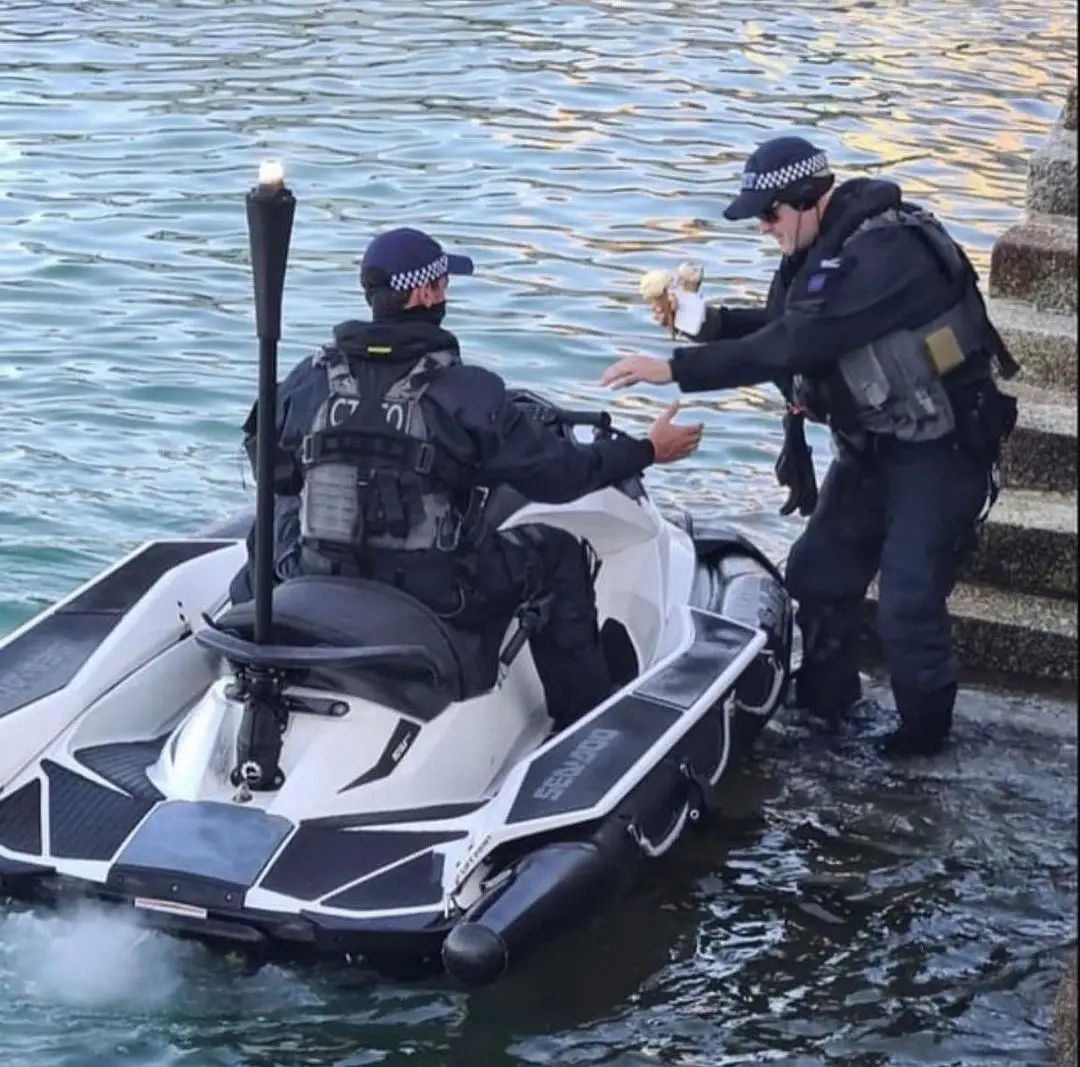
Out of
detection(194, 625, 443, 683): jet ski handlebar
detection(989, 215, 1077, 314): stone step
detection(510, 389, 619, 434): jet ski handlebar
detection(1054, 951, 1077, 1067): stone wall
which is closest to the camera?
detection(1054, 951, 1077, 1067): stone wall

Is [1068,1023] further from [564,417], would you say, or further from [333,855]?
→ [564,417]

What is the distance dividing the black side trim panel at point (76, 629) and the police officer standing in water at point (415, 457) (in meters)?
0.70

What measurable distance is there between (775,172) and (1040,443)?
181 cm

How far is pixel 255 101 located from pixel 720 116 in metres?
3.28

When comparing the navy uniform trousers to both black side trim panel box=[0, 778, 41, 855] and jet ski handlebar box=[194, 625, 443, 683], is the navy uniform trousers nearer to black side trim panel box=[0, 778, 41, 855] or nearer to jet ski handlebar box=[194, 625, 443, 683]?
jet ski handlebar box=[194, 625, 443, 683]

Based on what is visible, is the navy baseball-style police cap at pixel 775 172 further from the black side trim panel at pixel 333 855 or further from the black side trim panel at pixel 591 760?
the black side trim panel at pixel 333 855

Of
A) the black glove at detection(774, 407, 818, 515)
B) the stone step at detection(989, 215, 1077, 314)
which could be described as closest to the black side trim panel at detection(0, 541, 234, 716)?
the black glove at detection(774, 407, 818, 515)

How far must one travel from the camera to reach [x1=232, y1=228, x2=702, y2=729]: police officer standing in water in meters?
5.98

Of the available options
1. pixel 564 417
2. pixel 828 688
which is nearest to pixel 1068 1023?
pixel 564 417

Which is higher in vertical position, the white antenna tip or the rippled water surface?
the white antenna tip

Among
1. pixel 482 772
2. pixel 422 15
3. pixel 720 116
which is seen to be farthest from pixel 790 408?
pixel 422 15

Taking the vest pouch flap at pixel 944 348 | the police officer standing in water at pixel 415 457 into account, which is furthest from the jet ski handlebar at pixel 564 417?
the vest pouch flap at pixel 944 348

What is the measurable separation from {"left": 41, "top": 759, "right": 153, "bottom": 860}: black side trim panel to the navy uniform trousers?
2.50 meters

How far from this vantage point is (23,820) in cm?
597
